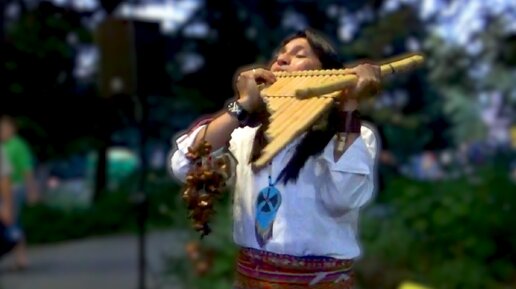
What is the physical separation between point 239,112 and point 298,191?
237mm

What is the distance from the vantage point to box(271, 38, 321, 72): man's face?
306 cm

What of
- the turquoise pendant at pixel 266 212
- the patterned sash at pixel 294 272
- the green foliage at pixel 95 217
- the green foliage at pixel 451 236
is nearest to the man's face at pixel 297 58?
the turquoise pendant at pixel 266 212

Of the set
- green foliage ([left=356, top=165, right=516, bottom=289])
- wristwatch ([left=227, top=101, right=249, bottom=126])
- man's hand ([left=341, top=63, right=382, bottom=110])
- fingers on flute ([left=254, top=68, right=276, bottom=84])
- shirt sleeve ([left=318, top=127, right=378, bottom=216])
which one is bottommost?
green foliage ([left=356, top=165, right=516, bottom=289])

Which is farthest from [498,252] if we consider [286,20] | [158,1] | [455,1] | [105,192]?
[105,192]

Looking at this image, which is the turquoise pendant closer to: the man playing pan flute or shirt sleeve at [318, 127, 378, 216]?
the man playing pan flute

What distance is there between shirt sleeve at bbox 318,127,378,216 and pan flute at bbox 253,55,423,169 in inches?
6.8

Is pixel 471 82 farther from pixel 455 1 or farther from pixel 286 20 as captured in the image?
pixel 286 20

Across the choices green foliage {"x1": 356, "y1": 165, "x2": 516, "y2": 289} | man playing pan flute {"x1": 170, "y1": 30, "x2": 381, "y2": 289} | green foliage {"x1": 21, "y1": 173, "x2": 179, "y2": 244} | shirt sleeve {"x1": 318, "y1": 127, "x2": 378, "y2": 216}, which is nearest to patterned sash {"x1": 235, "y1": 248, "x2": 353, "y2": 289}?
man playing pan flute {"x1": 170, "y1": 30, "x2": 381, "y2": 289}

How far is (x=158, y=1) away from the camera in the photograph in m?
14.5

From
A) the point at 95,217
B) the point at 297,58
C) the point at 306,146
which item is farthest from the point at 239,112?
the point at 95,217

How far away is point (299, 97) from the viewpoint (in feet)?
8.72

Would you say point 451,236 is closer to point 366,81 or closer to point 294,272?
point 294,272

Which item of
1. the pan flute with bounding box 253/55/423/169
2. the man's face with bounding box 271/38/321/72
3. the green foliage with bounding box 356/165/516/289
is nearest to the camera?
the pan flute with bounding box 253/55/423/169

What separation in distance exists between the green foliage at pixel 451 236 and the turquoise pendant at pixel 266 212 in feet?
16.7
